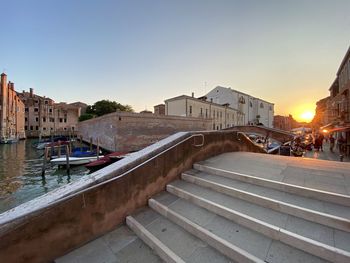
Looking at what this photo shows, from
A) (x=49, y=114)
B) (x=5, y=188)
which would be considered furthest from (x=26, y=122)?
(x=5, y=188)

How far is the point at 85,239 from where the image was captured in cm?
265

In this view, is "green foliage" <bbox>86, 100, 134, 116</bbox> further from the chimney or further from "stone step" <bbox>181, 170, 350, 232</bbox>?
"stone step" <bbox>181, 170, 350, 232</bbox>

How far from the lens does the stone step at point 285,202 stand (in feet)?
7.57

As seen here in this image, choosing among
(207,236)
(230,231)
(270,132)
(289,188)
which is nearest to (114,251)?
(207,236)

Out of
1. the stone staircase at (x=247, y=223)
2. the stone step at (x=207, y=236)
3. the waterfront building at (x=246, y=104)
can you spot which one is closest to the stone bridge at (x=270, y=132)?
the stone staircase at (x=247, y=223)

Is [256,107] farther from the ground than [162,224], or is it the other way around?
[256,107]

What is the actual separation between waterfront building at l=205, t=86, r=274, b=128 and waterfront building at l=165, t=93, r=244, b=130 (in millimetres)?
2350

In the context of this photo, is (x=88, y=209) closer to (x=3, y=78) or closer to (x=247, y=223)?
(x=247, y=223)

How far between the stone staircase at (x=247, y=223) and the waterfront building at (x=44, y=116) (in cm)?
6175

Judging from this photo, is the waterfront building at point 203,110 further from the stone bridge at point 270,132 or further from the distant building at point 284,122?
the distant building at point 284,122

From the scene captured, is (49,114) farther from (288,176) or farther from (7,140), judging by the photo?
(288,176)

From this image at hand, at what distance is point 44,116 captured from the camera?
5453 cm

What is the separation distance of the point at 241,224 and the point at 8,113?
167 ft

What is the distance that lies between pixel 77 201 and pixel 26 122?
217ft
